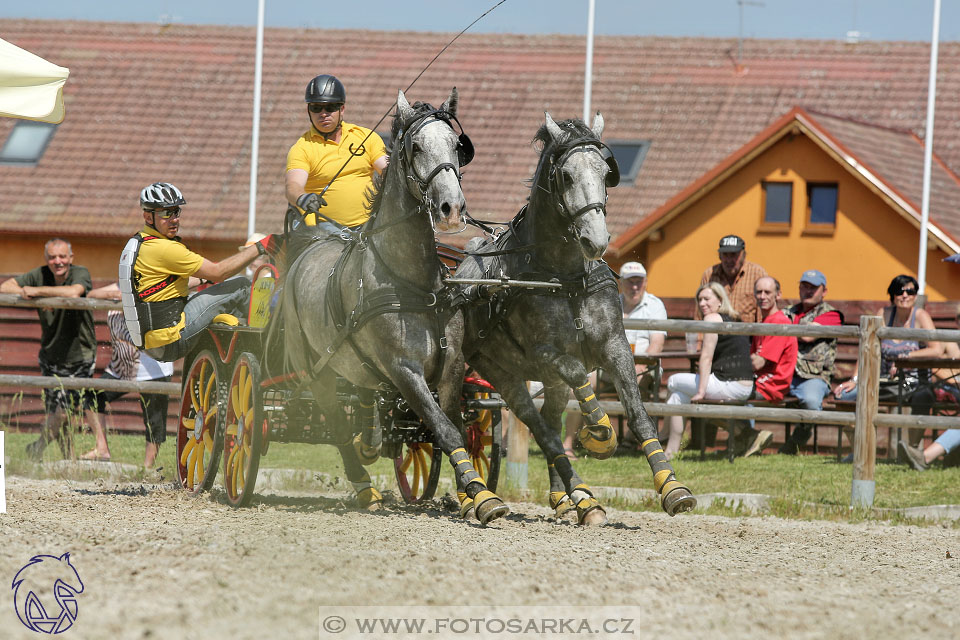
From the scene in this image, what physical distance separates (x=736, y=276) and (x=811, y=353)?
3.37 feet

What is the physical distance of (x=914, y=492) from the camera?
9.17m

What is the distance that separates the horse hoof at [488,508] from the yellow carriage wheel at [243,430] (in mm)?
1377

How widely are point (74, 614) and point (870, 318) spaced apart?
5928 mm

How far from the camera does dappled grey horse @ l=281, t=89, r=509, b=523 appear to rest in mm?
6324

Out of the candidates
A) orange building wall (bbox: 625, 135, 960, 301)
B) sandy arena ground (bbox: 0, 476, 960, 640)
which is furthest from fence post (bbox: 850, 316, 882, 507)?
orange building wall (bbox: 625, 135, 960, 301)

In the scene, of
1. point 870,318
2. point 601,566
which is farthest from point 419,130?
point 870,318

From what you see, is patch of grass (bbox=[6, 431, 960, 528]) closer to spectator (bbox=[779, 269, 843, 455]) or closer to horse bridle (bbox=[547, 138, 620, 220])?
spectator (bbox=[779, 269, 843, 455])

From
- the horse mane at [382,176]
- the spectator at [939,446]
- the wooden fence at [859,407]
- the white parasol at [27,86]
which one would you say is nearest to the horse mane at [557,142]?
the horse mane at [382,176]

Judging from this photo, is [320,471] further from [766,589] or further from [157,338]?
[766,589]

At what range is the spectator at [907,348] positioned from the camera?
10.5m

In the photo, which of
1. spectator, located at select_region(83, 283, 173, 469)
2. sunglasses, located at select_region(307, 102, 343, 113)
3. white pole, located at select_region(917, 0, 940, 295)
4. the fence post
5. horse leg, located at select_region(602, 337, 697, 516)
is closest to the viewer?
horse leg, located at select_region(602, 337, 697, 516)

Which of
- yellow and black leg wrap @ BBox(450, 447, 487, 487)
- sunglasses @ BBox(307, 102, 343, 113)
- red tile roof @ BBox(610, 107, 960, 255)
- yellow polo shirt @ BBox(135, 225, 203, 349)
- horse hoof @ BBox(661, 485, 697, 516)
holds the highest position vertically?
red tile roof @ BBox(610, 107, 960, 255)

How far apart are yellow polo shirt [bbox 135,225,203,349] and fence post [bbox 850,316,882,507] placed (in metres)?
4.46

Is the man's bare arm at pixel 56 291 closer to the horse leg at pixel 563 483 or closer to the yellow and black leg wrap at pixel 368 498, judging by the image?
the yellow and black leg wrap at pixel 368 498
